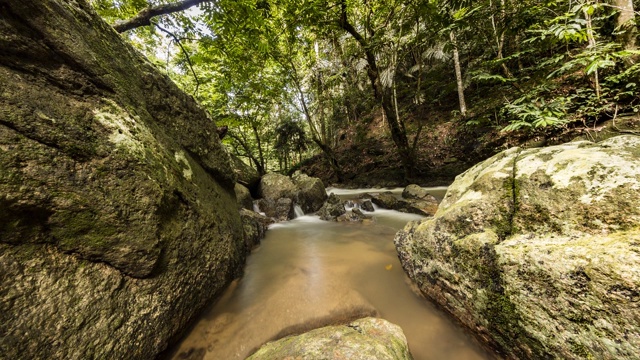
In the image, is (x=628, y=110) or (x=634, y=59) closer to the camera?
(x=634, y=59)

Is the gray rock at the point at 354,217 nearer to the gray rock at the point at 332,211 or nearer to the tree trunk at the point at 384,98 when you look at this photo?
the gray rock at the point at 332,211

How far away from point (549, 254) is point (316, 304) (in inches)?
91.5

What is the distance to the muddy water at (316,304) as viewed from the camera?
2100 millimetres

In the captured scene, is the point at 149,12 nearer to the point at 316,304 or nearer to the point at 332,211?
the point at 316,304

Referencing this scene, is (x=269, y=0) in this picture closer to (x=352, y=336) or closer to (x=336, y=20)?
(x=336, y=20)

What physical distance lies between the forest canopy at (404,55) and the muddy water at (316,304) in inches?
161

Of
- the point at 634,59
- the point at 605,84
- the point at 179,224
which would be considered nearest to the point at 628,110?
the point at 605,84

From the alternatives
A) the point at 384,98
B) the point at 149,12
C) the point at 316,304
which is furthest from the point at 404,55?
the point at 316,304

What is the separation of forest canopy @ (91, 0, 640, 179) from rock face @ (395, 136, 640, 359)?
2.47 meters

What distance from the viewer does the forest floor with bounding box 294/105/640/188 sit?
6.27 meters

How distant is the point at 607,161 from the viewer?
1.78 meters

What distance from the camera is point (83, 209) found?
1.69 metres

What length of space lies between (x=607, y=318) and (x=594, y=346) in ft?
0.66

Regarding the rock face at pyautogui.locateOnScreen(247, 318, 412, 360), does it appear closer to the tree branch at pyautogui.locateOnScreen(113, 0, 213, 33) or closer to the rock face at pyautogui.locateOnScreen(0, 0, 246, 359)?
the rock face at pyautogui.locateOnScreen(0, 0, 246, 359)
